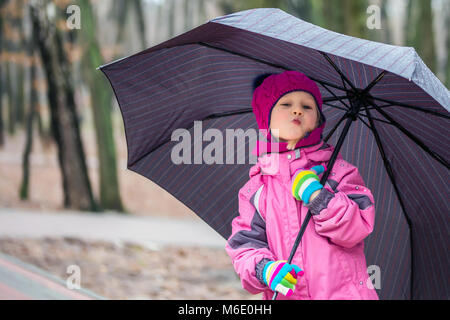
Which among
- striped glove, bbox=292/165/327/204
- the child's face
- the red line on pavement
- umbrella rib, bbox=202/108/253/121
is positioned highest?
the child's face

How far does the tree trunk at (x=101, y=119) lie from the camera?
1216 centimetres

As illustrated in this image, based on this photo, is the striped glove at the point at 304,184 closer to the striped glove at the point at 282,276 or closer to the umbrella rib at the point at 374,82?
the striped glove at the point at 282,276

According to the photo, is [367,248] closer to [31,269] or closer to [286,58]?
[286,58]

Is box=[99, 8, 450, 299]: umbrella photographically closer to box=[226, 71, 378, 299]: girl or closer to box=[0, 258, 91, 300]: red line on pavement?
box=[226, 71, 378, 299]: girl

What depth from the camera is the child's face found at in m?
2.69

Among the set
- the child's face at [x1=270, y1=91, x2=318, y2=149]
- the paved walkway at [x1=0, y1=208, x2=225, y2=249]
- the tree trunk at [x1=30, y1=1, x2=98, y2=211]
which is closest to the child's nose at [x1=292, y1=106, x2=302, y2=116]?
the child's face at [x1=270, y1=91, x2=318, y2=149]

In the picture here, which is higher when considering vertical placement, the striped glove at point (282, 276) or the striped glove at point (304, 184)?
the striped glove at point (304, 184)

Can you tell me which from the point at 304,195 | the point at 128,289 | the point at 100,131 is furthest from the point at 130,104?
the point at 100,131

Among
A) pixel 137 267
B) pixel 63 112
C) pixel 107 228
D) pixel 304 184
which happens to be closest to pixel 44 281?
pixel 137 267

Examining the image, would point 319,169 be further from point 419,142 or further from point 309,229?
point 419,142

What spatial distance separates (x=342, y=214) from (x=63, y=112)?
9216 millimetres

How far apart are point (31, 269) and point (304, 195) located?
14.6 ft

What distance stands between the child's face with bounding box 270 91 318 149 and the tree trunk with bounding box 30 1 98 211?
28.7 ft

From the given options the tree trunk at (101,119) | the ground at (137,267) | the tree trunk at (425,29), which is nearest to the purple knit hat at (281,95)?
the ground at (137,267)
